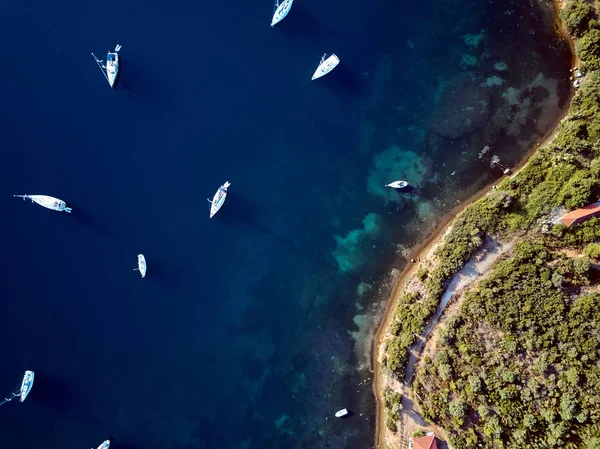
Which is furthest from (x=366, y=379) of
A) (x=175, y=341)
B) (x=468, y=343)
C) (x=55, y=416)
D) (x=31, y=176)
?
(x=31, y=176)

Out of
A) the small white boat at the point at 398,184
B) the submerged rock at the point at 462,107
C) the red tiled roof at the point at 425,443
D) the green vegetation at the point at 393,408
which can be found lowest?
the red tiled roof at the point at 425,443

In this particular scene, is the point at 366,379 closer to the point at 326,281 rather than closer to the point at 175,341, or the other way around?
the point at 326,281

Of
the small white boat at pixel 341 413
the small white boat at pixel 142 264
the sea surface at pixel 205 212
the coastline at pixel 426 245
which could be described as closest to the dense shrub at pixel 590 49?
the coastline at pixel 426 245

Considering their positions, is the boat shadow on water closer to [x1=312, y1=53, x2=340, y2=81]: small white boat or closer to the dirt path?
the dirt path

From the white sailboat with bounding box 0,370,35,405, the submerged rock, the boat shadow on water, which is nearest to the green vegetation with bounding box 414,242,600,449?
the submerged rock

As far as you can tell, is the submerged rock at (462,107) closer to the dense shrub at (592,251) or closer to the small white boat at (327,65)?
the small white boat at (327,65)
